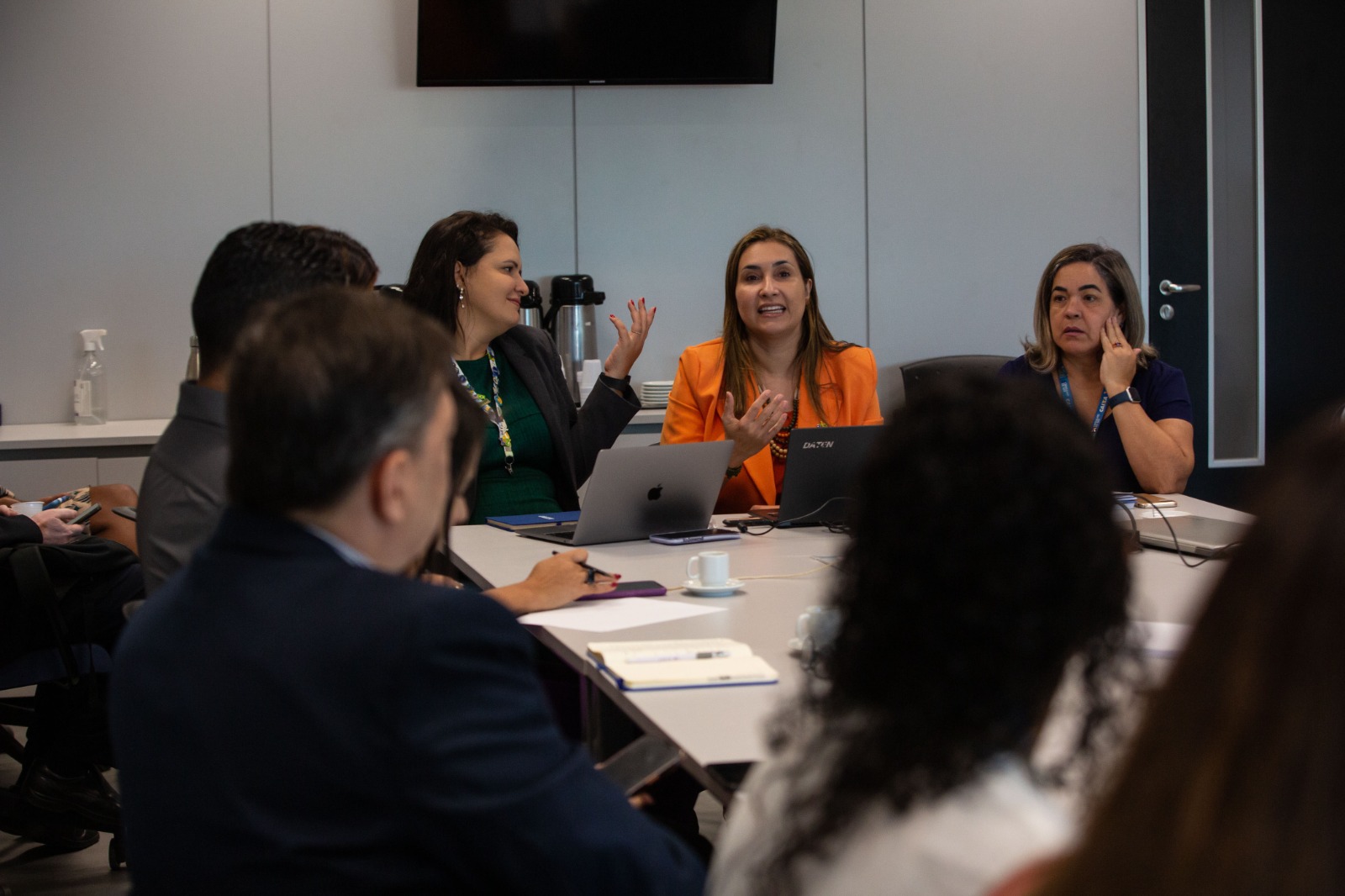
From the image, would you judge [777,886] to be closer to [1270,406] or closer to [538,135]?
[538,135]

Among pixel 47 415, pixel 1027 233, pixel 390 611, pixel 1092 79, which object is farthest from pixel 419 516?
pixel 1092 79

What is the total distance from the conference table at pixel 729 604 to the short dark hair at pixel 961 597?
0.08m

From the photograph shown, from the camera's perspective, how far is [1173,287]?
16.0ft

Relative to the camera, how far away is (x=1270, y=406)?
5055 millimetres

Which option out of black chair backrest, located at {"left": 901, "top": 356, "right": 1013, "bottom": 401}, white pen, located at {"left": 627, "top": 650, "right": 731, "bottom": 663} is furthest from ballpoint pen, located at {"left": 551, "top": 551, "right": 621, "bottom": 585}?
black chair backrest, located at {"left": 901, "top": 356, "right": 1013, "bottom": 401}

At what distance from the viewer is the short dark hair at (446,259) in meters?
3.04

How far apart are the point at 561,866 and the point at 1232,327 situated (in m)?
4.78

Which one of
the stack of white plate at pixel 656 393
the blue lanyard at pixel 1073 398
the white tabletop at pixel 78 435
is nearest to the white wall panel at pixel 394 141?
the stack of white plate at pixel 656 393

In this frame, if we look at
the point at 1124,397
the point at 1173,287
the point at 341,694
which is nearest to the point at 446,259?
the point at 1124,397

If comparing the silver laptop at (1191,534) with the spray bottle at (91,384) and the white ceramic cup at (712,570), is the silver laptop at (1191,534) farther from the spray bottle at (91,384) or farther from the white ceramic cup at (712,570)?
the spray bottle at (91,384)

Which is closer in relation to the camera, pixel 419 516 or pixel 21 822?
pixel 419 516

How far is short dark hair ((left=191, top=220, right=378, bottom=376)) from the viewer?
1672mm

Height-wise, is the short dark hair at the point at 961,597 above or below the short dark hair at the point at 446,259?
below

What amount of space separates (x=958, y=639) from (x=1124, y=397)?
2.56 m
